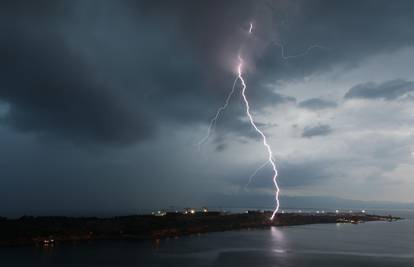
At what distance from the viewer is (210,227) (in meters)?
66.1

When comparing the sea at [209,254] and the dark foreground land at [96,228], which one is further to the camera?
the dark foreground land at [96,228]

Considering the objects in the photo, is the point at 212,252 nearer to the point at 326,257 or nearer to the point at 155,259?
the point at 155,259

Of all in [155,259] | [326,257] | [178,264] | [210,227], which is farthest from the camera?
[210,227]

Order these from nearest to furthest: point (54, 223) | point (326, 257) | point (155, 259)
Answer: point (155, 259)
point (326, 257)
point (54, 223)

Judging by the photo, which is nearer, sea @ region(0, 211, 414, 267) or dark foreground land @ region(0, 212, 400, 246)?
sea @ region(0, 211, 414, 267)

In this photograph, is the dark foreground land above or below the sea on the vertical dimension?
above

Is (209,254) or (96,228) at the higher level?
(96,228)

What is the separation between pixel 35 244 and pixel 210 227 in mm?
30499

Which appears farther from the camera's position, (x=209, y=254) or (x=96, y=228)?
(x=96, y=228)

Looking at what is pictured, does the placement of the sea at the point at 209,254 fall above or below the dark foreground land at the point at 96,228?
below

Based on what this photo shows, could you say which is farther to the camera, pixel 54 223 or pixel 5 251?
pixel 54 223

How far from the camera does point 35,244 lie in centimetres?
4175

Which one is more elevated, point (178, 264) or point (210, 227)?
point (210, 227)

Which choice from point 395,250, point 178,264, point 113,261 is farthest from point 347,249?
point 113,261
